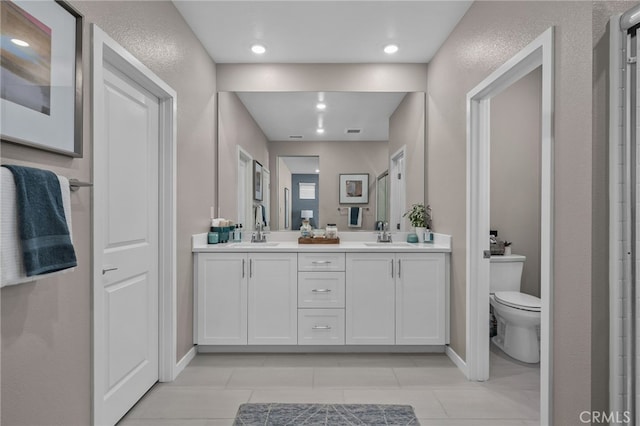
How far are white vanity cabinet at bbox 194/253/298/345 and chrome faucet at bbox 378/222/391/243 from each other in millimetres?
1063

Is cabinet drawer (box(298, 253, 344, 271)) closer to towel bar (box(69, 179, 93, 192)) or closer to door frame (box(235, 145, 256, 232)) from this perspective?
door frame (box(235, 145, 256, 232))

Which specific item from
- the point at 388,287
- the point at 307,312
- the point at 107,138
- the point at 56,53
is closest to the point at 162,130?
the point at 107,138

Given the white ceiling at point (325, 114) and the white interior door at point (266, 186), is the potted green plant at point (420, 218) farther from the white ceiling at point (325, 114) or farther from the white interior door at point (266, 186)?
the white interior door at point (266, 186)

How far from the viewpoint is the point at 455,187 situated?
2.70m

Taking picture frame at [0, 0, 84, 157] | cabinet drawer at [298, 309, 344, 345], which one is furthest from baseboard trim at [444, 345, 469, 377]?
picture frame at [0, 0, 84, 157]

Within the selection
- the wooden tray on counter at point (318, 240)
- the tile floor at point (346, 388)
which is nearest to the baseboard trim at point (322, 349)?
the tile floor at point (346, 388)

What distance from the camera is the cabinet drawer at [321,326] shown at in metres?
2.85

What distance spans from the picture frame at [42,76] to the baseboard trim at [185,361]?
67.0 inches

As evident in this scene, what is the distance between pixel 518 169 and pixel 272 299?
8.22ft

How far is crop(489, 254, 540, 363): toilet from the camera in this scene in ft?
8.56

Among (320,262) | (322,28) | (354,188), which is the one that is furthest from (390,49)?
(320,262)

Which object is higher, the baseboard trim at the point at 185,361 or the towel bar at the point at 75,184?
the towel bar at the point at 75,184

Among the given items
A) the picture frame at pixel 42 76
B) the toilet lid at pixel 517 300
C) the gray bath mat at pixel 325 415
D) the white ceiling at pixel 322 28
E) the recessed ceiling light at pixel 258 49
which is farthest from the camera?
the recessed ceiling light at pixel 258 49

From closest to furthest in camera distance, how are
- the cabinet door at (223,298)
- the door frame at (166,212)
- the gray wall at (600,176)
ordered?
the gray wall at (600,176) < the door frame at (166,212) < the cabinet door at (223,298)
